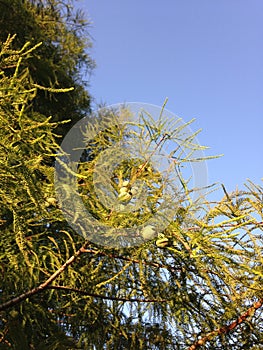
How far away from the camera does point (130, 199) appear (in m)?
1.39

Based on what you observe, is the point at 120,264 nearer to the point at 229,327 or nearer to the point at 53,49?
the point at 229,327

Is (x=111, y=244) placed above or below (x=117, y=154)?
below

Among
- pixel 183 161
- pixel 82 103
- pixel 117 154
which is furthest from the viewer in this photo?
pixel 82 103

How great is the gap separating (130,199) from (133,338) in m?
0.97

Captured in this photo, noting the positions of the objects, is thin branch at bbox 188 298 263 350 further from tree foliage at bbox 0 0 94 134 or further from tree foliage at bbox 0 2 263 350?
tree foliage at bbox 0 0 94 134

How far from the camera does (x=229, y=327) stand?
5.72ft

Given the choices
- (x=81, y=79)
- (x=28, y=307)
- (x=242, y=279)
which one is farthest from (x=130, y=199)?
(x=81, y=79)

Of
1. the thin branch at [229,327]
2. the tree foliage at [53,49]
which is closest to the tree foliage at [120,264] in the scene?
the thin branch at [229,327]

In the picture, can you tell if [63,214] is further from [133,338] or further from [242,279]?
[133,338]

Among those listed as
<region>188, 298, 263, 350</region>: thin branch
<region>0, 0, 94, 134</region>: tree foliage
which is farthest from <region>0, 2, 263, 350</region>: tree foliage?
<region>0, 0, 94, 134</region>: tree foliage

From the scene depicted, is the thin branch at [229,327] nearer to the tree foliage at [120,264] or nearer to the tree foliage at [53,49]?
the tree foliage at [120,264]

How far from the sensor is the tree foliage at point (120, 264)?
Answer: 129 centimetres

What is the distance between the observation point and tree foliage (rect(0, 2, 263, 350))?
1291 mm

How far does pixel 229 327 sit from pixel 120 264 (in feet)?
1.81
